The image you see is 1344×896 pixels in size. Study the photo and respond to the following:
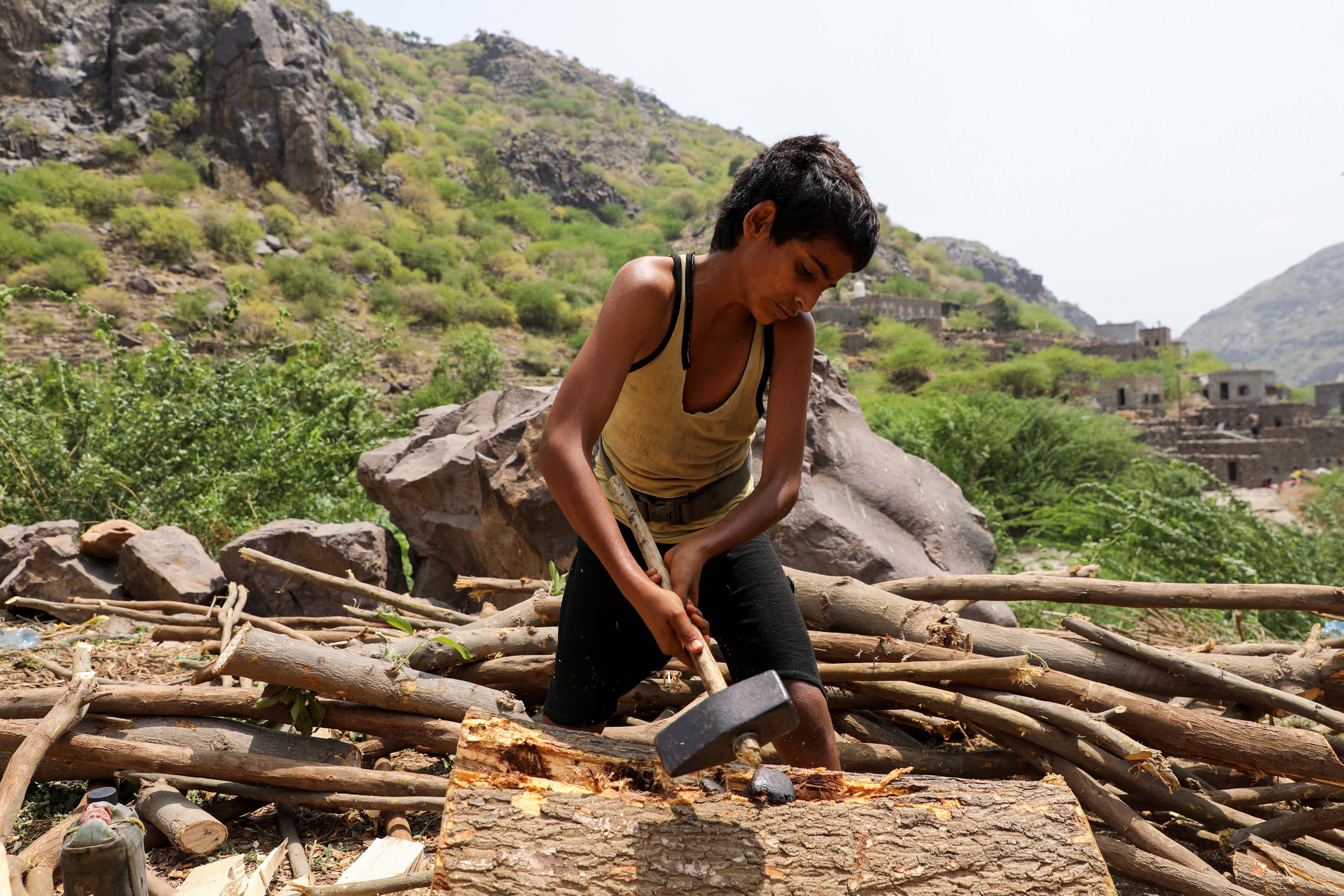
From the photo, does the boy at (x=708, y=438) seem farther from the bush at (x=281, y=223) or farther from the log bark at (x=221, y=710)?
the bush at (x=281, y=223)

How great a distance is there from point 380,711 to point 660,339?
4.89 feet

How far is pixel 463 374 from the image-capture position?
17.9 metres

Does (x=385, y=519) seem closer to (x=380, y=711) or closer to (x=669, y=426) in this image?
(x=380, y=711)

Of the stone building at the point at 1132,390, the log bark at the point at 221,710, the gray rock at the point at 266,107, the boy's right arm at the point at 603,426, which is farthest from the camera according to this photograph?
the stone building at the point at 1132,390

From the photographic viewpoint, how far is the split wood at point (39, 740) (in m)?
1.83

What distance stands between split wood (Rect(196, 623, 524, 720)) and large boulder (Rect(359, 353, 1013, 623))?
1947mm

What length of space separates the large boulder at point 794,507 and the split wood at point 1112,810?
4.82ft

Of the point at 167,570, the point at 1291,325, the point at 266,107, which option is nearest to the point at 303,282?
the point at 266,107

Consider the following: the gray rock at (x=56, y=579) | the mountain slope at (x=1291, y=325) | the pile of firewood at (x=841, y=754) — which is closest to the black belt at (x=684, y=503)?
the pile of firewood at (x=841, y=754)

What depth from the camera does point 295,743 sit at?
2205mm

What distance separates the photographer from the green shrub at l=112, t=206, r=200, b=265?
843 inches

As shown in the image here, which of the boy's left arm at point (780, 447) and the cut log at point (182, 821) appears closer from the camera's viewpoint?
the boy's left arm at point (780, 447)

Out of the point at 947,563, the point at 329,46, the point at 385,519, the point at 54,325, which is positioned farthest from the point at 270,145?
the point at 947,563

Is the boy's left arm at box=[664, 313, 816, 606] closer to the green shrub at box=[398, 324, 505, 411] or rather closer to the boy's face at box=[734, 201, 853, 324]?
the boy's face at box=[734, 201, 853, 324]
